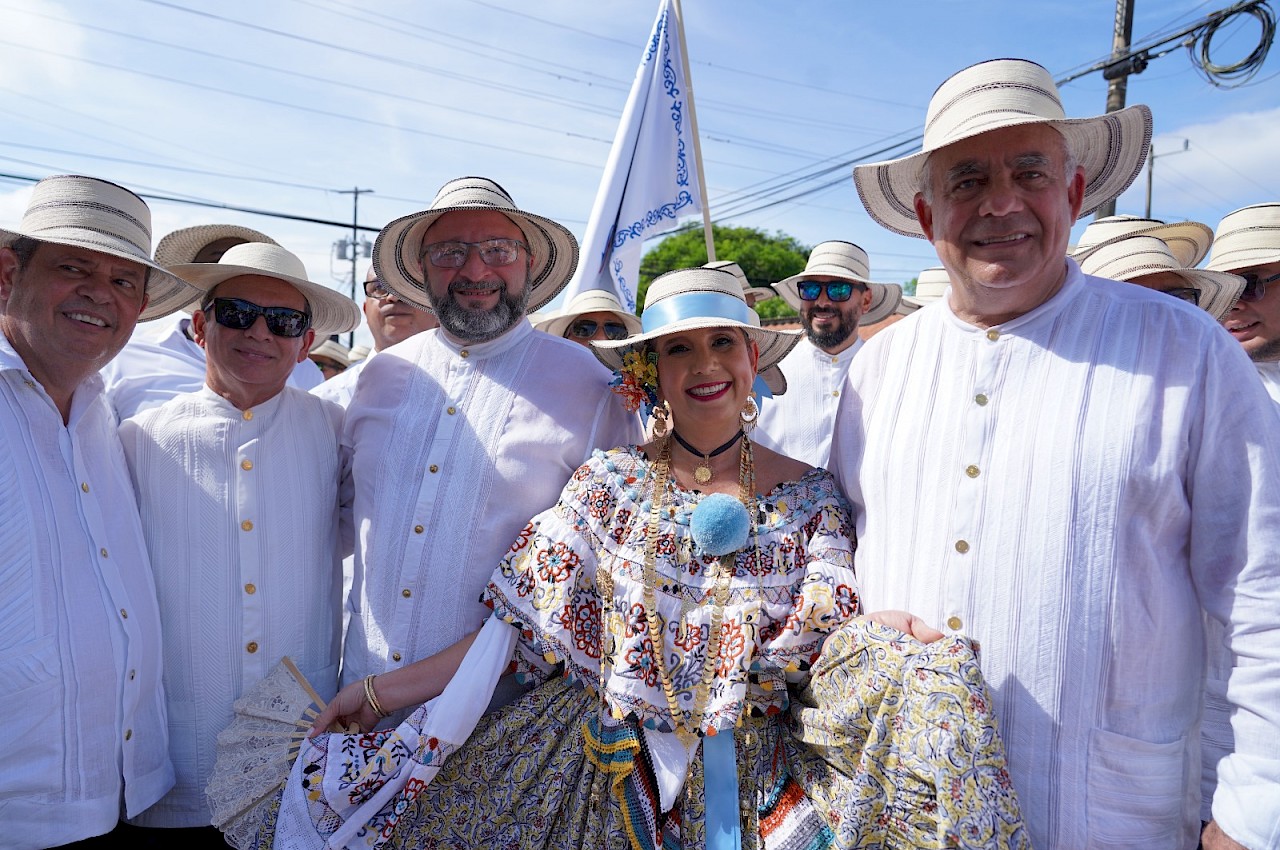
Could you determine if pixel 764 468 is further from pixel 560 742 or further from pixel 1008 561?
pixel 560 742

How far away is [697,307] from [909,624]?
1168mm

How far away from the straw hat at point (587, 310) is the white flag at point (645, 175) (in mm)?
70

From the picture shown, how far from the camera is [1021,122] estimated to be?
7.26 feet

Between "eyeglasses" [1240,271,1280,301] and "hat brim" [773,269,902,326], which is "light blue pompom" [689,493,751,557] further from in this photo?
"hat brim" [773,269,902,326]

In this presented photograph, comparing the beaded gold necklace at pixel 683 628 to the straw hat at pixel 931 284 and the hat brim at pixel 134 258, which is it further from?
the straw hat at pixel 931 284

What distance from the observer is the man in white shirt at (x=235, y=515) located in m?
3.04

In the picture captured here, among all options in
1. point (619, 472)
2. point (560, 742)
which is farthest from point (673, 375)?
point (560, 742)

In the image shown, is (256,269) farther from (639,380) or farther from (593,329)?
(593,329)

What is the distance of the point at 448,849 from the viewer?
9.25 ft

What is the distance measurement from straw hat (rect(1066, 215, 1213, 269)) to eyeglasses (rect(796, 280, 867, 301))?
1.59 m

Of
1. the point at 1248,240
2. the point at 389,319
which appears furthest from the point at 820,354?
the point at 389,319

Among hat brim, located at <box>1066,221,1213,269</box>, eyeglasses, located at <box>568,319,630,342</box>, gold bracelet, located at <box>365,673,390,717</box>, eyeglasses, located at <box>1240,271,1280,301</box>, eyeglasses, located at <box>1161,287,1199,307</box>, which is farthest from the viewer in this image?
eyeglasses, located at <box>568,319,630,342</box>

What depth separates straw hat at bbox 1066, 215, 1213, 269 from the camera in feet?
15.8

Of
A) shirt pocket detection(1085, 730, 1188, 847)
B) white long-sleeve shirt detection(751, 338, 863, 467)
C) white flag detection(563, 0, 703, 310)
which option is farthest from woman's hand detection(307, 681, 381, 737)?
white flag detection(563, 0, 703, 310)
